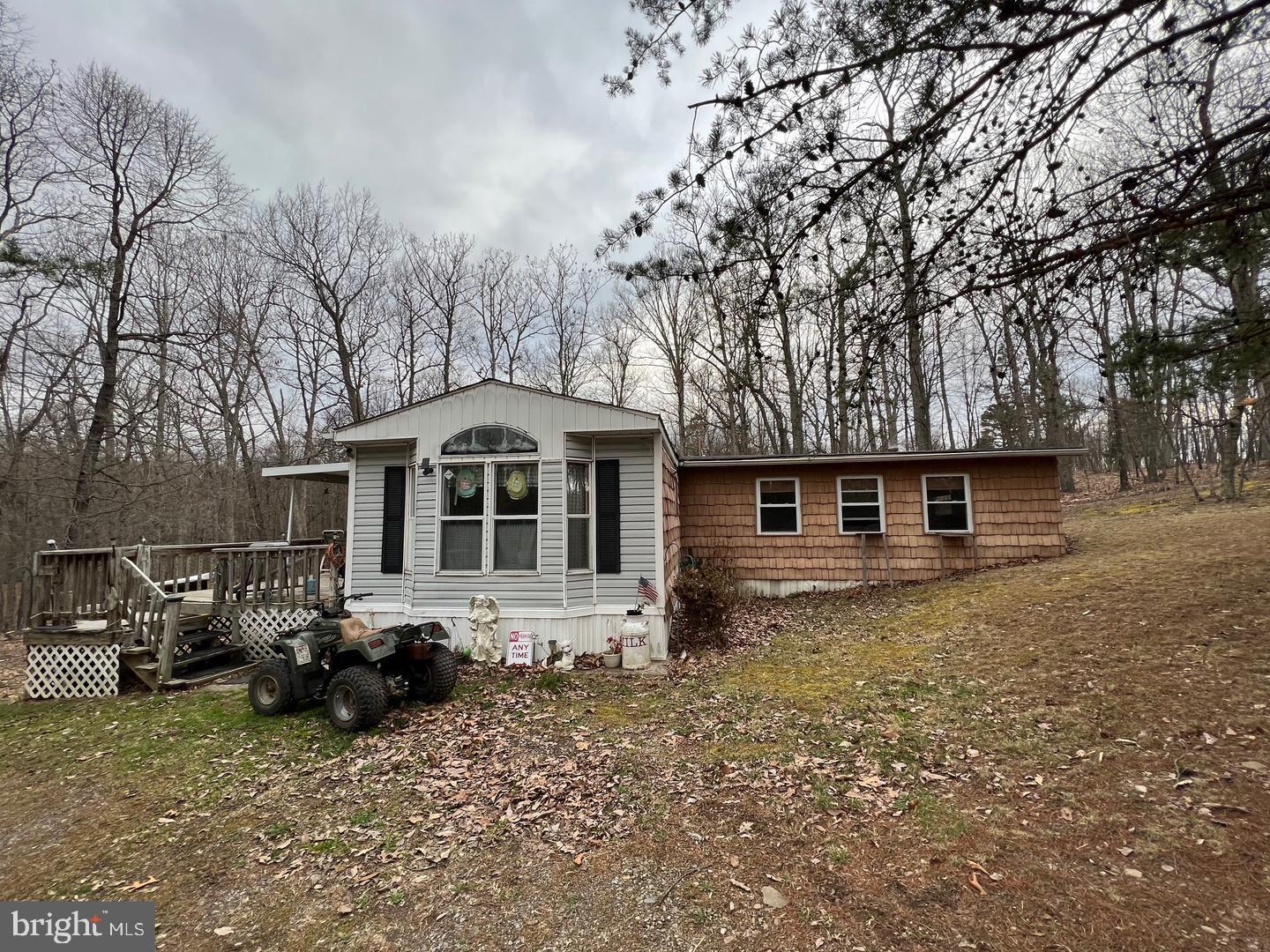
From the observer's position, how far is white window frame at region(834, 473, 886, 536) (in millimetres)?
11102

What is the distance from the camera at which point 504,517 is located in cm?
725

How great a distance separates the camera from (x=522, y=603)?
7141 mm

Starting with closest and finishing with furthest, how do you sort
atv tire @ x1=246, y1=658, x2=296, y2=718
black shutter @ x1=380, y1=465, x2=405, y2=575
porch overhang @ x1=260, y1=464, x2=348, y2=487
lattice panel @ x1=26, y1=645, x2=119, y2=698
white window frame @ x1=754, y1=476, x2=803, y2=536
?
atv tire @ x1=246, y1=658, x2=296, y2=718 < lattice panel @ x1=26, y1=645, x2=119, y2=698 < black shutter @ x1=380, y1=465, x2=405, y2=575 < porch overhang @ x1=260, y1=464, x2=348, y2=487 < white window frame @ x1=754, y1=476, x2=803, y2=536

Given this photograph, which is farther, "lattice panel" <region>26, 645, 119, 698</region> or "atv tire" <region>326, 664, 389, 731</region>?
"lattice panel" <region>26, 645, 119, 698</region>

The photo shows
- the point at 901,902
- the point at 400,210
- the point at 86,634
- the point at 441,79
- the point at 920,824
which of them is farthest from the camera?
the point at 400,210

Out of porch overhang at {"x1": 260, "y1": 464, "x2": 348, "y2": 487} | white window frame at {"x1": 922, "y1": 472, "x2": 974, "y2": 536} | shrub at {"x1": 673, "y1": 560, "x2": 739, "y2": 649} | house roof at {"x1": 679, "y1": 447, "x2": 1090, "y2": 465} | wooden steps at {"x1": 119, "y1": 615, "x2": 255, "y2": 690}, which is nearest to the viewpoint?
wooden steps at {"x1": 119, "y1": 615, "x2": 255, "y2": 690}

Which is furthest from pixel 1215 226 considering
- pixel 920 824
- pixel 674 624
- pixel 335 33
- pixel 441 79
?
pixel 335 33

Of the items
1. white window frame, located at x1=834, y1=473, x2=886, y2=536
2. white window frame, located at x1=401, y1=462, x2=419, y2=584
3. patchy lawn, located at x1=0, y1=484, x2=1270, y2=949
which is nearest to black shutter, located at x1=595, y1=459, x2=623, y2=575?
patchy lawn, located at x1=0, y1=484, x2=1270, y2=949

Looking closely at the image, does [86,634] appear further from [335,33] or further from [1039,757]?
[1039,757]

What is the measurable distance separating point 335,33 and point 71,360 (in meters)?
10.2

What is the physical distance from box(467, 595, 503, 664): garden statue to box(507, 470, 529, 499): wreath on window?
146 centimetres

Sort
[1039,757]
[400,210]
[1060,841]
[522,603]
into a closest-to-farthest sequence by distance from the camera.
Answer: [1060,841] → [1039,757] → [522,603] → [400,210]

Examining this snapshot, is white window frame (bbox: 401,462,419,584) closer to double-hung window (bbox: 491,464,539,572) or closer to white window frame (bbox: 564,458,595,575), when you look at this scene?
double-hung window (bbox: 491,464,539,572)

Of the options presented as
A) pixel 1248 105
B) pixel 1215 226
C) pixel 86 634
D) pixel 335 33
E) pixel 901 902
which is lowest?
pixel 901 902
